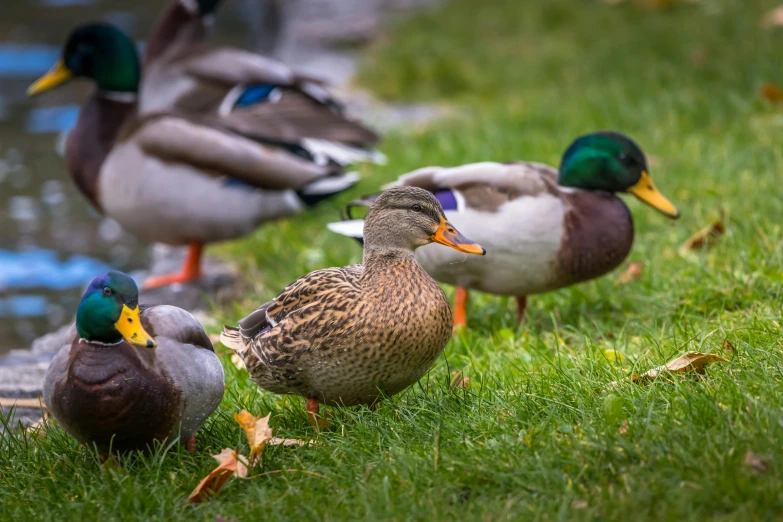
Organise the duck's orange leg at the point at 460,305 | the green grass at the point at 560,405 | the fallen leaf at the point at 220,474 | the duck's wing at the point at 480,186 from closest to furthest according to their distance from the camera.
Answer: the green grass at the point at 560,405 → the fallen leaf at the point at 220,474 → the duck's wing at the point at 480,186 → the duck's orange leg at the point at 460,305

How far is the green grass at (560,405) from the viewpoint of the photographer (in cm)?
265

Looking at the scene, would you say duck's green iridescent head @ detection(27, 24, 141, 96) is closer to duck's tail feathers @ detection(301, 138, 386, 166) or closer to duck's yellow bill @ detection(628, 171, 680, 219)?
duck's tail feathers @ detection(301, 138, 386, 166)

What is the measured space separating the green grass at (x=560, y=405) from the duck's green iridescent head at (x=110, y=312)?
384mm

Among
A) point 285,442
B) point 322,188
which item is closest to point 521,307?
point 285,442

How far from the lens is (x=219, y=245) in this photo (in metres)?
6.88

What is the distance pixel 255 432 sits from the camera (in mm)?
3184

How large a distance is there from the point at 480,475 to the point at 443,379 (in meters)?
1.01

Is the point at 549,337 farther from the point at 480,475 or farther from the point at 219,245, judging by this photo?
the point at 219,245

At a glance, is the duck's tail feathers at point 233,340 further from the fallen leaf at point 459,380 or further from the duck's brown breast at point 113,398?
the fallen leaf at point 459,380

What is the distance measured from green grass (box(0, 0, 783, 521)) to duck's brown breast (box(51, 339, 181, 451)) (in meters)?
0.11

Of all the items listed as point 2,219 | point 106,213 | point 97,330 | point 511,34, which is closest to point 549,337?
point 97,330

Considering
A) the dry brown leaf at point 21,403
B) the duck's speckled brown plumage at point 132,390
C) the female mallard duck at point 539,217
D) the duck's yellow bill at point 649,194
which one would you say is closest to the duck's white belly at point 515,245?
the female mallard duck at point 539,217

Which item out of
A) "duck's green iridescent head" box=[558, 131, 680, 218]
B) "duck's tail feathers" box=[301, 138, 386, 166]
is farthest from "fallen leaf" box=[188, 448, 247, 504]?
"duck's tail feathers" box=[301, 138, 386, 166]

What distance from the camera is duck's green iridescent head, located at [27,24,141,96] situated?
628 cm
